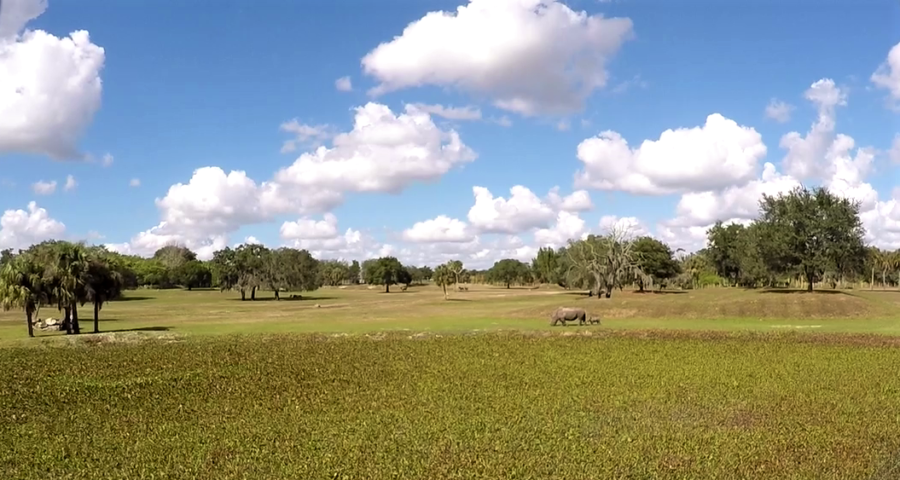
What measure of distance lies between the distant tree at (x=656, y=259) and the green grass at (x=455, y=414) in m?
84.9

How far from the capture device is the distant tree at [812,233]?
7288 cm

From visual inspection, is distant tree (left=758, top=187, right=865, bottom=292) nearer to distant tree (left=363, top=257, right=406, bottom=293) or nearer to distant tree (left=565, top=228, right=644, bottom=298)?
distant tree (left=565, top=228, right=644, bottom=298)

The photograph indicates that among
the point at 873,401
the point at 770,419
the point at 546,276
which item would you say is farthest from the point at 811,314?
the point at 546,276

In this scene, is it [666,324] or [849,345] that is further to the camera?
[666,324]

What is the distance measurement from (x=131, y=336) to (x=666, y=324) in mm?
34303

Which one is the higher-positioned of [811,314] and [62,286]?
[62,286]

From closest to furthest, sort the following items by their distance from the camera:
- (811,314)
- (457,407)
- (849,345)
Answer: (457,407), (849,345), (811,314)

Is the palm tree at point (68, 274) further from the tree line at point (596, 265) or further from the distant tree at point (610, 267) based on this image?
the distant tree at point (610, 267)

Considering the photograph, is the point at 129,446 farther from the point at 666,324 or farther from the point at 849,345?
the point at 666,324

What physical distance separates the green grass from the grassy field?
7 centimetres

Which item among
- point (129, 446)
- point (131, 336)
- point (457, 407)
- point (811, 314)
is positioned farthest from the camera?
point (811, 314)

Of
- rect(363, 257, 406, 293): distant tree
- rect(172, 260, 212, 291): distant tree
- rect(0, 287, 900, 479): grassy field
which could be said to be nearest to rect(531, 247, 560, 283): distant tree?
rect(363, 257, 406, 293): distant tree

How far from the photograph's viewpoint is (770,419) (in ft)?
55.8

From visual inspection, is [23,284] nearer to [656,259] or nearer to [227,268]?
[227,268]
